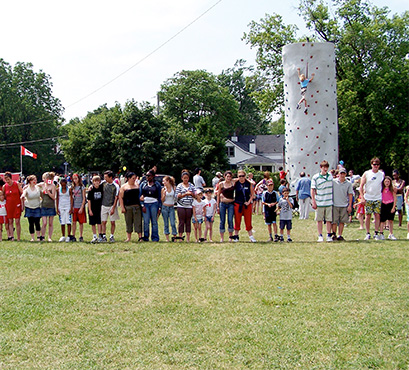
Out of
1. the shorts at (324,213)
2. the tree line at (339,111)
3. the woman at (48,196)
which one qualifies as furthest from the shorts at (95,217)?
the tree line at (339,111)

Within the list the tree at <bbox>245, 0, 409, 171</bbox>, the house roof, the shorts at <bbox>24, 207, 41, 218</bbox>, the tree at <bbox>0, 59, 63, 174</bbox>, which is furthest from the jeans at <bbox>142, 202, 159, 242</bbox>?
the house roof

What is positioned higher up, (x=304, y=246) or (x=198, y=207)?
(x=198, y=207)

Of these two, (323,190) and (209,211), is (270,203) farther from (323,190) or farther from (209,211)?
(209,211)

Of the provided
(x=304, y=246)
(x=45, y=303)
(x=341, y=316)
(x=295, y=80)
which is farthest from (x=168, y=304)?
(x=295, y=80)

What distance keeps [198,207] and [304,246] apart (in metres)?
2.67

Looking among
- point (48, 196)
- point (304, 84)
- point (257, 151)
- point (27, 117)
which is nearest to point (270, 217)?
point (48, 196)

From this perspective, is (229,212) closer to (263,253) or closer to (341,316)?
(263,253)

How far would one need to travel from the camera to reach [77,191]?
12.2 meters

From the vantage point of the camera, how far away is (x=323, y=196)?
11469mm

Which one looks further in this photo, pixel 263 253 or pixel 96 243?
pixel 96 243

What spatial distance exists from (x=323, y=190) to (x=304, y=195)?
20.9 feet

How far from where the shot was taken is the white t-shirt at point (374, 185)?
1162 centimetres

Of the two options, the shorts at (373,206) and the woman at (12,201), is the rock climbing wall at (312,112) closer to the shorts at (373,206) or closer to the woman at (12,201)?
the shorts at (373,206)

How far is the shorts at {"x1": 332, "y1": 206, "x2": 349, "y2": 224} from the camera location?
1147 centimetres
